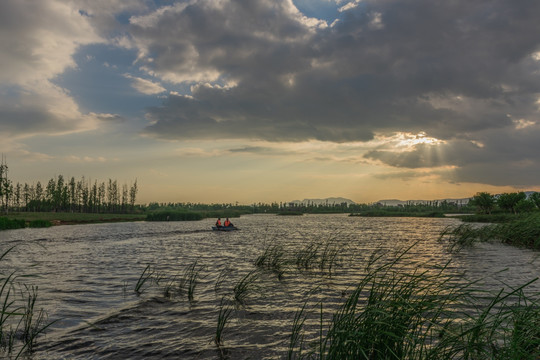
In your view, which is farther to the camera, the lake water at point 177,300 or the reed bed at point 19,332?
the lake water at point 177,300

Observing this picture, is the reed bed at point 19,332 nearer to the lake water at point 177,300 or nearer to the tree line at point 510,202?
the lake water at point 177,300

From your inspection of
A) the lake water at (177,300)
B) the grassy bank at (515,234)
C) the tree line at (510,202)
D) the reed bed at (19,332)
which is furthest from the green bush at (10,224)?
the tree line at (510,202)

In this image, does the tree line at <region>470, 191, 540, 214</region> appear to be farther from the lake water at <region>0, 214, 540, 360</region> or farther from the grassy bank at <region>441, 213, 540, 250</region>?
the lake water at <region>0, 214, 540, 360</region>

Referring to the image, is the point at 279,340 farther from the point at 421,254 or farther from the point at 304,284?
the point at 421,254

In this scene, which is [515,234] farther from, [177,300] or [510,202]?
[510,202]

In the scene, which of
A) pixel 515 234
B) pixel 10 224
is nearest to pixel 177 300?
pixel 515 234

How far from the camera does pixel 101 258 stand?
81.9ft

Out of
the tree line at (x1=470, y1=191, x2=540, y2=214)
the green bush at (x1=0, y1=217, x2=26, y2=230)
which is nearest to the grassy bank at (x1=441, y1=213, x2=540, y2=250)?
the tree line at (x1=470, y1=191, x2=540, y2=214)

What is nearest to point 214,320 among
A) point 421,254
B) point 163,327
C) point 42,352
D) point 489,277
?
point 163,327

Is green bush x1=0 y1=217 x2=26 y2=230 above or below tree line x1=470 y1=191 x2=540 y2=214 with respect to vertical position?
below

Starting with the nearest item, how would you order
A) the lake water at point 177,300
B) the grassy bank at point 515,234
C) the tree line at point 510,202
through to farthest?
the lake water at point 177,300 → the grassy bank at point 515,234 → the tree line at point 510,202

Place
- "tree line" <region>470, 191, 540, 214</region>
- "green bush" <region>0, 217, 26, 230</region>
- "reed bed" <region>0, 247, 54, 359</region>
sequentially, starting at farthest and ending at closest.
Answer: "tree line" <region>470, 191, 540, 214</region>
"green bush" <region>0, 217, 26, 230</region>
"reed bed" <region>0, 247, 54, 359</region>

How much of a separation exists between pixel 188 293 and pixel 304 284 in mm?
5662

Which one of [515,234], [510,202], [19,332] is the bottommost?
[19,332]
